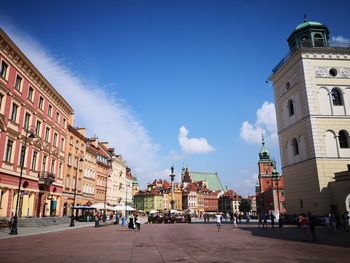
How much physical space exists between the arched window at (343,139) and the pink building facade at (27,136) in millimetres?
33658

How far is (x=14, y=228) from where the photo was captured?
21.4m

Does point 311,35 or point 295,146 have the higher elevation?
point 311,35

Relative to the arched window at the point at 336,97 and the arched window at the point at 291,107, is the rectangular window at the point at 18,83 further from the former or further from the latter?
the arched window at the point at 336,97

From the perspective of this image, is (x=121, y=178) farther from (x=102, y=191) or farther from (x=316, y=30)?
(x=316, y=30)

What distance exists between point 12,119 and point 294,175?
3296 centimetres

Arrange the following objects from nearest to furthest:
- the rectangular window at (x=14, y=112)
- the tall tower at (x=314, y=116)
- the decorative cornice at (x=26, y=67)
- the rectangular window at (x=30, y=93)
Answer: the decorative cornice at (x=26, y=67) → the rectangular window at (x=14, y=112) → the tall tower at (x=314, y=116) → the rectangular window at (x=30, y=93)

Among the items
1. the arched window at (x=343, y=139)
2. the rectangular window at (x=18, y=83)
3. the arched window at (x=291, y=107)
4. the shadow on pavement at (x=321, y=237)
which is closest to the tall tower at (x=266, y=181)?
the arched window at (x=291, y=107)

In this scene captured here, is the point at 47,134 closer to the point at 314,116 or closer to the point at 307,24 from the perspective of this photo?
the point at 314,116

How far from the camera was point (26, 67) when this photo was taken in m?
32.1

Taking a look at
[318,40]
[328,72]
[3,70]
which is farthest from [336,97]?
[3,70]

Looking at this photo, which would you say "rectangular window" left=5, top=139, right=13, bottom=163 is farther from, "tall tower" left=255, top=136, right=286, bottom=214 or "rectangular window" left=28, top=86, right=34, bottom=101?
"tall tower" left=255, top=136, right=286, bottom=214

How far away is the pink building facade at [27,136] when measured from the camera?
27875 mm

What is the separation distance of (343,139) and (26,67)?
1462 inches

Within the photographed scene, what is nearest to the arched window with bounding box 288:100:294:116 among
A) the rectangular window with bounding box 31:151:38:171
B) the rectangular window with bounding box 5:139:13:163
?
the rectangular window with bounding box 31:151:38:171
